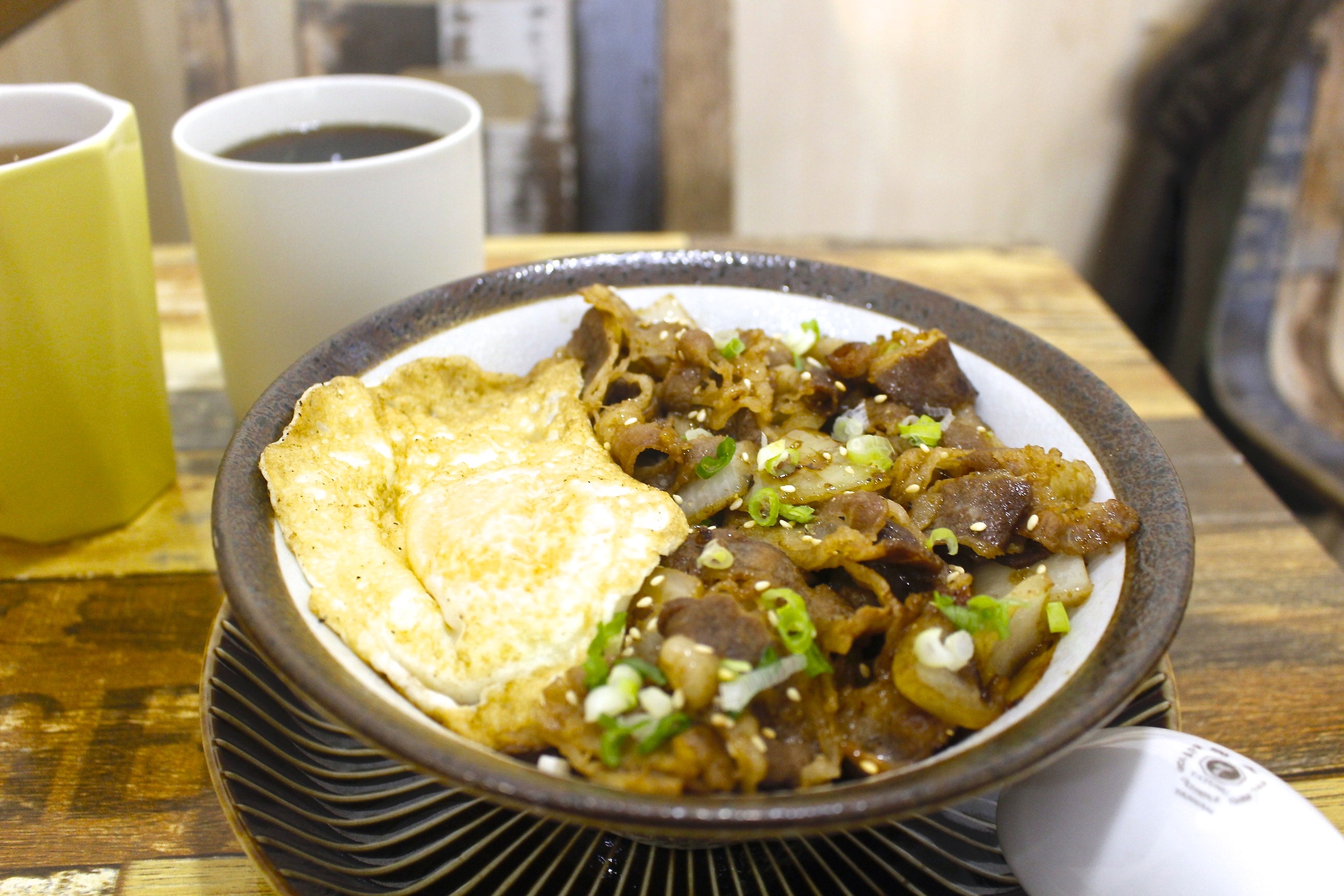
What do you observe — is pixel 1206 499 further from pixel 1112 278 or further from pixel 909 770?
pixel 1112 278

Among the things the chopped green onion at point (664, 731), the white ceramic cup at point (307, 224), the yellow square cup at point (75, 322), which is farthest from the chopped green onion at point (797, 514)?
the yellow square cup at point (75, 322)

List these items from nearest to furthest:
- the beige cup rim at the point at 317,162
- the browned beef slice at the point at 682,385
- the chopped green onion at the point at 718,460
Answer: the chopped green onion at the point at 718,460 < the browned beef slice at the point at 682,385 < the beige cup rim at the point at 317,162

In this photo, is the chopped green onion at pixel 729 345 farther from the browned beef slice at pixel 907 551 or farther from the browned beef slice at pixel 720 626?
the browned beef slice at pixel 720 626

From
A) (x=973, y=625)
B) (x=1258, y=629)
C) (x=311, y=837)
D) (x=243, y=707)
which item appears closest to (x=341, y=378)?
(x=243, y=707)

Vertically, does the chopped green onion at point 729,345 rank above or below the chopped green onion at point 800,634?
above

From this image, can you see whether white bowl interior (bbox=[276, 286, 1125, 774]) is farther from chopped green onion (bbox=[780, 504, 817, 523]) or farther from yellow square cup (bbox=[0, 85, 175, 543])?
yellow square cup (bbox=[0, 85, 175, 543])

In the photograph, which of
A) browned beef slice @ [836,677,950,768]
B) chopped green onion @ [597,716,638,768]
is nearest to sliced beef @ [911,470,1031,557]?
browned beef slice @ [836,677,950,768]

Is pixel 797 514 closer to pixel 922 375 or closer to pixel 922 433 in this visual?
pixel 922 433
